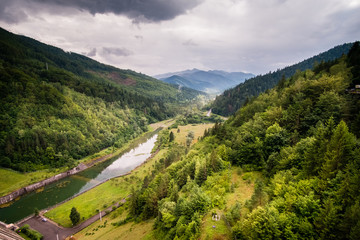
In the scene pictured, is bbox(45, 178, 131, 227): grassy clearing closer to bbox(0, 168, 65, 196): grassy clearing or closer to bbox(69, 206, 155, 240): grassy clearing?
bbox(69, 206, 155, 240): grassy clearing

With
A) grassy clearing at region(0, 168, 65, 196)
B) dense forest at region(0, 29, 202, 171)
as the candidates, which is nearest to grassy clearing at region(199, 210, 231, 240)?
grassy clearing at region(0, 168, 65, 196)

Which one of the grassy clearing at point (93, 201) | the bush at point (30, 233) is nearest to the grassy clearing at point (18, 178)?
the grassy clearing at point (93, 201)

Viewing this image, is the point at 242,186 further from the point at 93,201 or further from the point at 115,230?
the point at 93,201

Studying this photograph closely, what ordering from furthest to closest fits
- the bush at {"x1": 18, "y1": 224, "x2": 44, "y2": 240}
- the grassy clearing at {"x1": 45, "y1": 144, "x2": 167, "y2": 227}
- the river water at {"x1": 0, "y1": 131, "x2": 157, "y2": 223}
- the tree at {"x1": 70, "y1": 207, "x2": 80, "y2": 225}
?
the river water at {"x1": 0, "y1": 131, "x2": 157, "y2": 223} → the grassy clearing at {"x1": 45, "y1": 144, "x2": 167, "y2": 227} → the tree at {"x1": 70, "y1": 207, "x2": 80, "y2": 225} → the bush at {"x1": 18, "y1": 224, "x2": 44, "y2": 240}

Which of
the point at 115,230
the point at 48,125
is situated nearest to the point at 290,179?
the point at 115,230

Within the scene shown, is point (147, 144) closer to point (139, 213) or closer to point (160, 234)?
point (139, 213)
